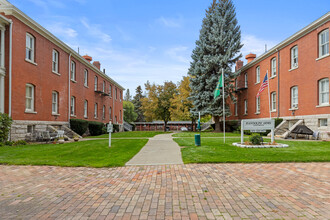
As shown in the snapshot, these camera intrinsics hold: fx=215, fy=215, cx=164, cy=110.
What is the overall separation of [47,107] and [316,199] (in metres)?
17.7

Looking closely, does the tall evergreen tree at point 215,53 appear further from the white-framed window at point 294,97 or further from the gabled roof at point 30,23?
the gabled roof at point 30,23

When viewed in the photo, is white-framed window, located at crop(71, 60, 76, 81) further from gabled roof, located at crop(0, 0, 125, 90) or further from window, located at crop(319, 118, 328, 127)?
window, located at crop(319, 118, 328, 127)

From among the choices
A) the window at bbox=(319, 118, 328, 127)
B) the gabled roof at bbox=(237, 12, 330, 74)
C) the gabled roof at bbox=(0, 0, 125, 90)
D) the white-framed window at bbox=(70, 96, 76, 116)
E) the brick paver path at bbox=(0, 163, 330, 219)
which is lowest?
the brick paver path at bbox=(0, 163, 330, 219)

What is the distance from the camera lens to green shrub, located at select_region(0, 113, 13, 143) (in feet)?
38.2

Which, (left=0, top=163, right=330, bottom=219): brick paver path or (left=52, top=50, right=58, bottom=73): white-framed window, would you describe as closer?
(left=0, top=163, right=330, bottom=219): brick paver path

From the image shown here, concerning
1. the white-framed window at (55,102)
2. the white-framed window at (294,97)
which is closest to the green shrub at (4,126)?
the white-framed window at (55,102)

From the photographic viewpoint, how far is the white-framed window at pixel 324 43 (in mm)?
15180

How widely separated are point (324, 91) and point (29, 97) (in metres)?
20.8

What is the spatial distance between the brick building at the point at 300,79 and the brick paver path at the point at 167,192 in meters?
11.8

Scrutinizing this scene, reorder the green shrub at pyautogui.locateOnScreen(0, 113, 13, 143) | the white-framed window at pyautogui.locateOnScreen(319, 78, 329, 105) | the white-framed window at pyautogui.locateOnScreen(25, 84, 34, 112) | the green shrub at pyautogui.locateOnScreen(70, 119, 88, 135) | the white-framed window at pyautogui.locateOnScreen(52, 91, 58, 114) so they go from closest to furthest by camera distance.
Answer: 1. the green shrub at pyautogui.locateOnScreen(0, 113, 13, 143)
2. the white-framed window at pyautogui.locateOnScreen(25, 84, 34, 112)
3. the white-framed window at pyautogui.locateOnScreen(319, 78, 329, 105)
4. the white-framed window at pyautogui.locateOnScreen(52, 91, 58, 114)
5. the green shrub at pyautogui.locateOnScreen(70, 119, 88, 135)

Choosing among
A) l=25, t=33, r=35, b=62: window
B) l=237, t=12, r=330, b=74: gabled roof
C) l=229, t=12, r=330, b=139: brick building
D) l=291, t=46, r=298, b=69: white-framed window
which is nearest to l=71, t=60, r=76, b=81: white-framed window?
l=25, t=33, r=35, b=62: window

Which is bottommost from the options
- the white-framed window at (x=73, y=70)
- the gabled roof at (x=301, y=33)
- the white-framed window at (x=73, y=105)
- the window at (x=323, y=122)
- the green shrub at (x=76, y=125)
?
the green shrub at (x=76, y=125)

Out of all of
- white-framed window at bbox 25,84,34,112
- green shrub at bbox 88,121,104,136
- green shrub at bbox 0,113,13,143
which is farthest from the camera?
green shrub at bbox 88,121,104,136

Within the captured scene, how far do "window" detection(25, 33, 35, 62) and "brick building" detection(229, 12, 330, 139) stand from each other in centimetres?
1747
